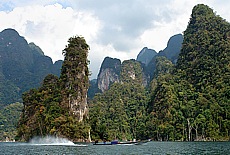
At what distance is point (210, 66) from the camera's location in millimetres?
72250

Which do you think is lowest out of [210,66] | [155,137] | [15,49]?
[155,137]

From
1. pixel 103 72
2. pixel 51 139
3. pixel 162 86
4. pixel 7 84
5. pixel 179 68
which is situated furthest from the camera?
pixel 7 84

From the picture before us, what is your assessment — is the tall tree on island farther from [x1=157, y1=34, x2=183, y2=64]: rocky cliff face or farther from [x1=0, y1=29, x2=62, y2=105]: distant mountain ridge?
[x1=0, y1=29, x2=62, y2=105]: distant mountain ridge

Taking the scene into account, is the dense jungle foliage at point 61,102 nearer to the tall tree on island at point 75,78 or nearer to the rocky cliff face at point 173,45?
the tall tree on island at point 75,78

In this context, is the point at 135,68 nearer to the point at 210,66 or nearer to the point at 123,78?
the point at 123,78

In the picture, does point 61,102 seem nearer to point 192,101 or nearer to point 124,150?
point 192,101

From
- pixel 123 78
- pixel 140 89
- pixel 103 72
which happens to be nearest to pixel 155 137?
pixel 140 89

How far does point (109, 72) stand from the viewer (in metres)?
151

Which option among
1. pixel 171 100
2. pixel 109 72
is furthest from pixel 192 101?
pixel 109 72

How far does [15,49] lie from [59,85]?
131149 millimetres

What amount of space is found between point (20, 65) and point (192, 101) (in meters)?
138

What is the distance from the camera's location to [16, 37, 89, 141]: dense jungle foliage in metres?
58.5

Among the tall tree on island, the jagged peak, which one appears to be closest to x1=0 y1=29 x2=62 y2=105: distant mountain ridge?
the tall tree on island

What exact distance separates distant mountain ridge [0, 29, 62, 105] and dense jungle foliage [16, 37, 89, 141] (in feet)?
324
